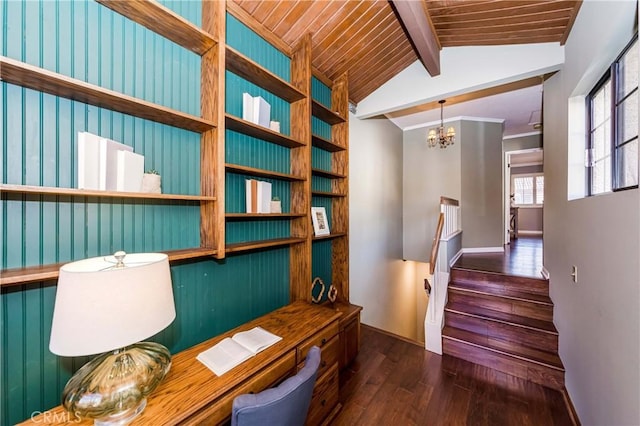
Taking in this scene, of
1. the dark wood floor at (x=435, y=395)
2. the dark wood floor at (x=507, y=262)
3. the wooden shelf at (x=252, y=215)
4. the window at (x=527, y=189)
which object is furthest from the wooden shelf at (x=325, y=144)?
the window at (x=527, y=189)

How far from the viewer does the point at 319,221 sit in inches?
101

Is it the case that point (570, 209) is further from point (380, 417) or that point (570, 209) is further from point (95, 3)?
point (95, 3)

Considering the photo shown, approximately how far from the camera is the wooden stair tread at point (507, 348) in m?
2.28

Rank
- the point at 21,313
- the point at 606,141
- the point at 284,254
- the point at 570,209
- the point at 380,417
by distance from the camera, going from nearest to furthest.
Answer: the point at 21,313
the point at 606,141
the point at 380,417
the point at 570,209
the point at 284,254

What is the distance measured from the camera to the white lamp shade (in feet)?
2.56

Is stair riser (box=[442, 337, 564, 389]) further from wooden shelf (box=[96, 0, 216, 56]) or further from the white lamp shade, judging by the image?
wooden shelf (box=[96, 0, 216, 56])

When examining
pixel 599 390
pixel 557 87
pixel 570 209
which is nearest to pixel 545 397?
pixel 599 390

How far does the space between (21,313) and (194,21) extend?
1.76 m

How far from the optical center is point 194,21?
60.2 inches

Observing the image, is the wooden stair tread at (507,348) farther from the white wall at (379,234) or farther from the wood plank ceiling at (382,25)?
the wood plank ceiling at (382,25)

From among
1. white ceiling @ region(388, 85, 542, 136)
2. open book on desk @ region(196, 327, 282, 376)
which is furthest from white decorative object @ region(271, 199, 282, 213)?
white ceiling @ region(388, 85, 542, 136)

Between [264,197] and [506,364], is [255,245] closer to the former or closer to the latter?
[264,197]

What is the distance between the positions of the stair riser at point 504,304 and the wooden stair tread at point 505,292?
0.04 m

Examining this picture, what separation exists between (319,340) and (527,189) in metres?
8.98
